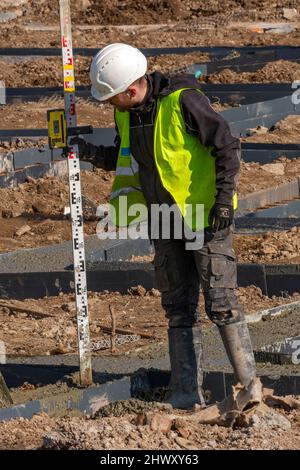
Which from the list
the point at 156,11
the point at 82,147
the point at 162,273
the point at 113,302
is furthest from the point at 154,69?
the point at 162,273

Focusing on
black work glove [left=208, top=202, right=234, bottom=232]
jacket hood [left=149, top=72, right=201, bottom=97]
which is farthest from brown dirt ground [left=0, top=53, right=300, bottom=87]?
black work glove [left=208, top=202, right=234, bottom=232]

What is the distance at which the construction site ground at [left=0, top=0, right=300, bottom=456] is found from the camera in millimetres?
6441

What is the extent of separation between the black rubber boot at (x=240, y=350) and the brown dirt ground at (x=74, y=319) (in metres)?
1.79

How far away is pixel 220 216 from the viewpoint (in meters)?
6.86

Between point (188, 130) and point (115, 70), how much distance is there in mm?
485

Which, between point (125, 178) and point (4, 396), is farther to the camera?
point (4, 396)

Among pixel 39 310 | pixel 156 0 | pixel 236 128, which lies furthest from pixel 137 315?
pixel 156 0

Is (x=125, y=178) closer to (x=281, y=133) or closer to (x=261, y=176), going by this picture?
(x=261, y=176)

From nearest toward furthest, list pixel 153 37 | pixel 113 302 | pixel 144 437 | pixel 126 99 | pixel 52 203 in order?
pixel 144 437, pixel 126 99, pixel 113 302, pixel 52 203, pixel 153 37

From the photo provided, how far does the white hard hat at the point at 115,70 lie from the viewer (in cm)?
691

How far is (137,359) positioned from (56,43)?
22.4 meters

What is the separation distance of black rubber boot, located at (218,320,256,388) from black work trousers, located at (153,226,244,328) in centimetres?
5

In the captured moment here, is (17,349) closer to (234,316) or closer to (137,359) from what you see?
(137,359)

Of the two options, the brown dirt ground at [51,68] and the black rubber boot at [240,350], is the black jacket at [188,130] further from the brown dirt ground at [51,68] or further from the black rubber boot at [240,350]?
the brown dirt ground at [51,68]
